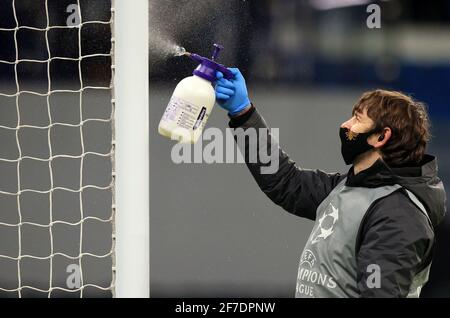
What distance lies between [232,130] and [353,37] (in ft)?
5.34

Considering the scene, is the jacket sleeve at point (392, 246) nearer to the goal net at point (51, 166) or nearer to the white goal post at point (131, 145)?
the white goal post at point (131, 145)

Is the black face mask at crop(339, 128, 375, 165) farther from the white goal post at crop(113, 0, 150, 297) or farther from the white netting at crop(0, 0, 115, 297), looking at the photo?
the white netting at crop(0, 0, 115, 297)

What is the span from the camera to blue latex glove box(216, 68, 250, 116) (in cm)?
173

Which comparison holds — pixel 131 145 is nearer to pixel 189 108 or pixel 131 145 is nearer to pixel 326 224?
pixel 189 108

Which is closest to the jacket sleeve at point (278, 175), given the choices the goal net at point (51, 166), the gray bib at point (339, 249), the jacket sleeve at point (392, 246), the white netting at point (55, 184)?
the gray bib at point (339, 249)

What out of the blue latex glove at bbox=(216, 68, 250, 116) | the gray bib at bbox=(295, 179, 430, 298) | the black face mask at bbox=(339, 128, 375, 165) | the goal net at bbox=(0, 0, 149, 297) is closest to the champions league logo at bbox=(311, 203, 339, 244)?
the gray bib at bbox=(295, 179, 430, 298)

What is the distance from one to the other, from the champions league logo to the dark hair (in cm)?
16

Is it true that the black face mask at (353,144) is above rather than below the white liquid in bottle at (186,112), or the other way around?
below

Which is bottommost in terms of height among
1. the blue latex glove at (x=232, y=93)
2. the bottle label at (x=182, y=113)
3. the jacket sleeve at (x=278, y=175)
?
the jacket sleeve at (x=278, y=175)

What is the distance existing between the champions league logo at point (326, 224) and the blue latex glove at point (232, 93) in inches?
12.3

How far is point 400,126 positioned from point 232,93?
38cm

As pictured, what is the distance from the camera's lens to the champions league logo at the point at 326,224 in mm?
1639
